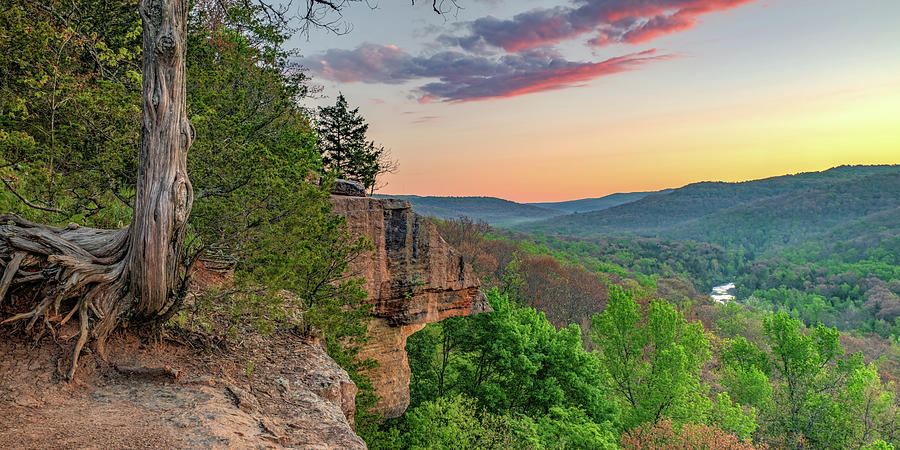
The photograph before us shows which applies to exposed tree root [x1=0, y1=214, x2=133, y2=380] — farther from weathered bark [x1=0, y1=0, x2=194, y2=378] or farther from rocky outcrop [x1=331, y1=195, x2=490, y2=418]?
rocky outcrop [x1=331, y1=195, x2=490, y2=418]

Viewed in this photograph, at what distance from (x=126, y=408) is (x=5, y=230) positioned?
2.87 meters

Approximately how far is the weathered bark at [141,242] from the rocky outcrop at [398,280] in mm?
7816

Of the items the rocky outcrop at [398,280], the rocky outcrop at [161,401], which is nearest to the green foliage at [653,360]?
the rocky outcrop at [398,280]

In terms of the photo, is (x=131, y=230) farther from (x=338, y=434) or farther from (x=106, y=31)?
(x=106, y=31)

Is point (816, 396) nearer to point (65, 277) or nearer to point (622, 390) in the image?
point (622, 390)

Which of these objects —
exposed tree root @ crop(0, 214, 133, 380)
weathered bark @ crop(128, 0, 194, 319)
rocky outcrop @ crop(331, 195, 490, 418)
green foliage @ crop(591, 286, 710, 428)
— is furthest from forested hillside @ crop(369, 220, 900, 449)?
weathered bark @ crop(128, 0, 194, 319)

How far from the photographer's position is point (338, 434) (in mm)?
5719

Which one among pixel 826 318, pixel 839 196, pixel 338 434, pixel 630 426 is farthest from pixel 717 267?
pixel 338 434

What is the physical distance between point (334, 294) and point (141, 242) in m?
5.15

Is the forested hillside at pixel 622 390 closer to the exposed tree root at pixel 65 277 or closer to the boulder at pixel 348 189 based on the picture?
the boulder at pixel 348 189

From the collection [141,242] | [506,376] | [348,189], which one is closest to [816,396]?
[506,376]

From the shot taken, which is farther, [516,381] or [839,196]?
[839,196]

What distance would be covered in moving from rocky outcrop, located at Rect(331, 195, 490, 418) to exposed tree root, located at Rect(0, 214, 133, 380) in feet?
25.8

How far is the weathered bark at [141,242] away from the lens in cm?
539
